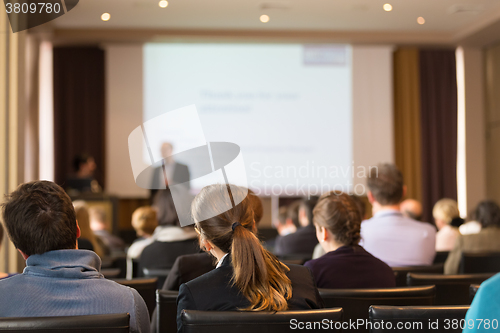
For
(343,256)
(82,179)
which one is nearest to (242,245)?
(343,256)

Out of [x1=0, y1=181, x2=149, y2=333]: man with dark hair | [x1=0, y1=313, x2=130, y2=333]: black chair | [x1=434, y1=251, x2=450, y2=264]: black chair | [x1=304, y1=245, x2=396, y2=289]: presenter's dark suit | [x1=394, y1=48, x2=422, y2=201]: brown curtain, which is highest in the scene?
[x1=394, y1=48, x2=422, y2=201]: brown curtain

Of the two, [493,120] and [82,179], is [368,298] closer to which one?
[82,179]

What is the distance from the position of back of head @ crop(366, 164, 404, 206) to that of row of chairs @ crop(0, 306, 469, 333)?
1.48m

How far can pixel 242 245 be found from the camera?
4.18 ft

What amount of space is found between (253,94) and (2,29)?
423cm

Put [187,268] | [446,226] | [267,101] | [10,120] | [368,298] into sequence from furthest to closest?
[267,101] < [446,226] < [10,120] < [187,268] < [368,298]

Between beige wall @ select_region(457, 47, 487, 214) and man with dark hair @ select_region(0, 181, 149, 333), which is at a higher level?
beige wall @ select_region(457, 47, 487, 214)

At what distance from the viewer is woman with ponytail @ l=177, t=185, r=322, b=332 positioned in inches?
48.7

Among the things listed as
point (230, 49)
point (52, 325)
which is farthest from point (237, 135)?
point (52, 325)

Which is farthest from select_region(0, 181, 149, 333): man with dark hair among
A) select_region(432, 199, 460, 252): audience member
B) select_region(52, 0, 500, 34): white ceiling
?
select_region(432, 199, 460, 252): audience member

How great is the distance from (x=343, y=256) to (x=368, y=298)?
1.05ft

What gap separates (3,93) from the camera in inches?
105

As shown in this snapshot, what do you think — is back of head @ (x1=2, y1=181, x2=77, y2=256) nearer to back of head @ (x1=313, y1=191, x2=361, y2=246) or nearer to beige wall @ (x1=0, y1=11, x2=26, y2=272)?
back of head @ (x1=313, y1=191, x2=361, y2=246)

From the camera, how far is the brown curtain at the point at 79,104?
6977 mm
